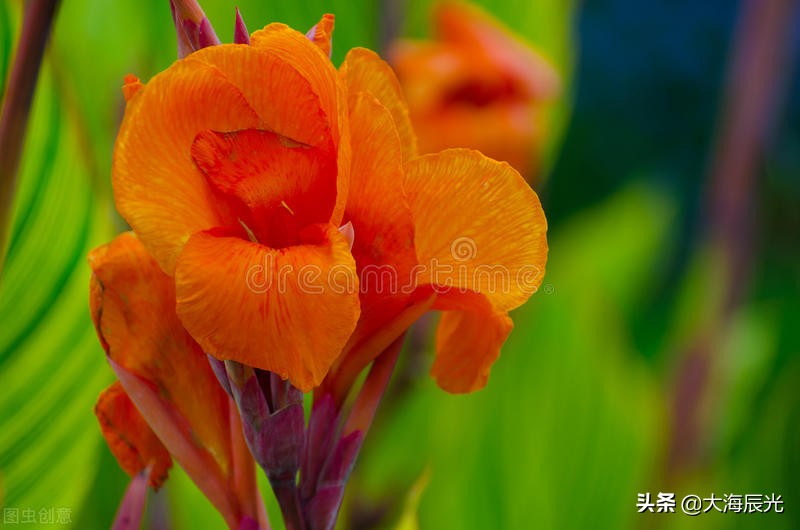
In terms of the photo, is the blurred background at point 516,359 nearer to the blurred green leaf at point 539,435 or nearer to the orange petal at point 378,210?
the blurred green leaf at point 539,435

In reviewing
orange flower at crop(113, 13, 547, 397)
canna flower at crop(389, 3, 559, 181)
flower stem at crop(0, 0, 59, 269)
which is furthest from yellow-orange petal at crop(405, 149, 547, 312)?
Result: canna flower at crop(389, 3, 559, 181)

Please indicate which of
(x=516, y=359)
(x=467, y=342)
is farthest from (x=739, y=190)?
(x=467, y=342)

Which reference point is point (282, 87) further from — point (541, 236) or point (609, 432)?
point (609, 432)

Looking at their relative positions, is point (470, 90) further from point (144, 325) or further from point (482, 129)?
point (144, 325)

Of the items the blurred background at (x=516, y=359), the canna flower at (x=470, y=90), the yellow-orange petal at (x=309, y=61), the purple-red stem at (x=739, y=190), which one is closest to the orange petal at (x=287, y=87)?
the yellow-orange petal at (x=309, y=61)

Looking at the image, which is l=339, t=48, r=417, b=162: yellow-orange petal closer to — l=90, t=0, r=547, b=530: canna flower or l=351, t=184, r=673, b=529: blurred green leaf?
l=90, t=0, r=547, b=530: canna flower

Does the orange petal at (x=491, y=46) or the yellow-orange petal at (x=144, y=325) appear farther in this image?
the orange petal at (x=491, y=46)
